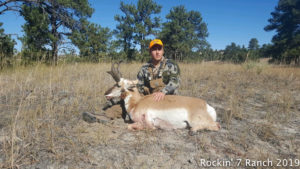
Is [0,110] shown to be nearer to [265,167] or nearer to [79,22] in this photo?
[265,167]

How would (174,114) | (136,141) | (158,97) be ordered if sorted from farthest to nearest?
1. (158,97)
2. (174,114)
3. (136,141)

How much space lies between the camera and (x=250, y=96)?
524 centimetres

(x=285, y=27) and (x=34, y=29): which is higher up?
(x=285, y=27)

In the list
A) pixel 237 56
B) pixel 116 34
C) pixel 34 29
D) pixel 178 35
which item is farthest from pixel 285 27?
pixel 34 29

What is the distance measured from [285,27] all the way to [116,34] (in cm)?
2098

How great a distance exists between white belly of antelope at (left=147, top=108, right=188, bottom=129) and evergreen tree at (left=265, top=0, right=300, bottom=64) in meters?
20.6

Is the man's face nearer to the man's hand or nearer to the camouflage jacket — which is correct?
the camouflage jacket

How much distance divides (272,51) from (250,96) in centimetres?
1931

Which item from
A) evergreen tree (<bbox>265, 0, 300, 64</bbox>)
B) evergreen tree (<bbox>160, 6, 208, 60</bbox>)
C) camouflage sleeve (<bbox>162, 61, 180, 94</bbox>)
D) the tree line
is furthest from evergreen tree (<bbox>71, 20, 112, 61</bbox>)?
evergreen tree (<bbox>265, 0, 300, 64</bbox>)

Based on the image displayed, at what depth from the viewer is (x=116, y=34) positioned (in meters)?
23.2

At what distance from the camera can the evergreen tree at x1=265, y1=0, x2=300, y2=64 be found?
18.4 meters

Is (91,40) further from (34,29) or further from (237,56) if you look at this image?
(237,56)

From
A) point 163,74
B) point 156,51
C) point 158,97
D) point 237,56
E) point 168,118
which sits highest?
point 237,56

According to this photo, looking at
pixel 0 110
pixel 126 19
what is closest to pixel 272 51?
pixel 126 19
